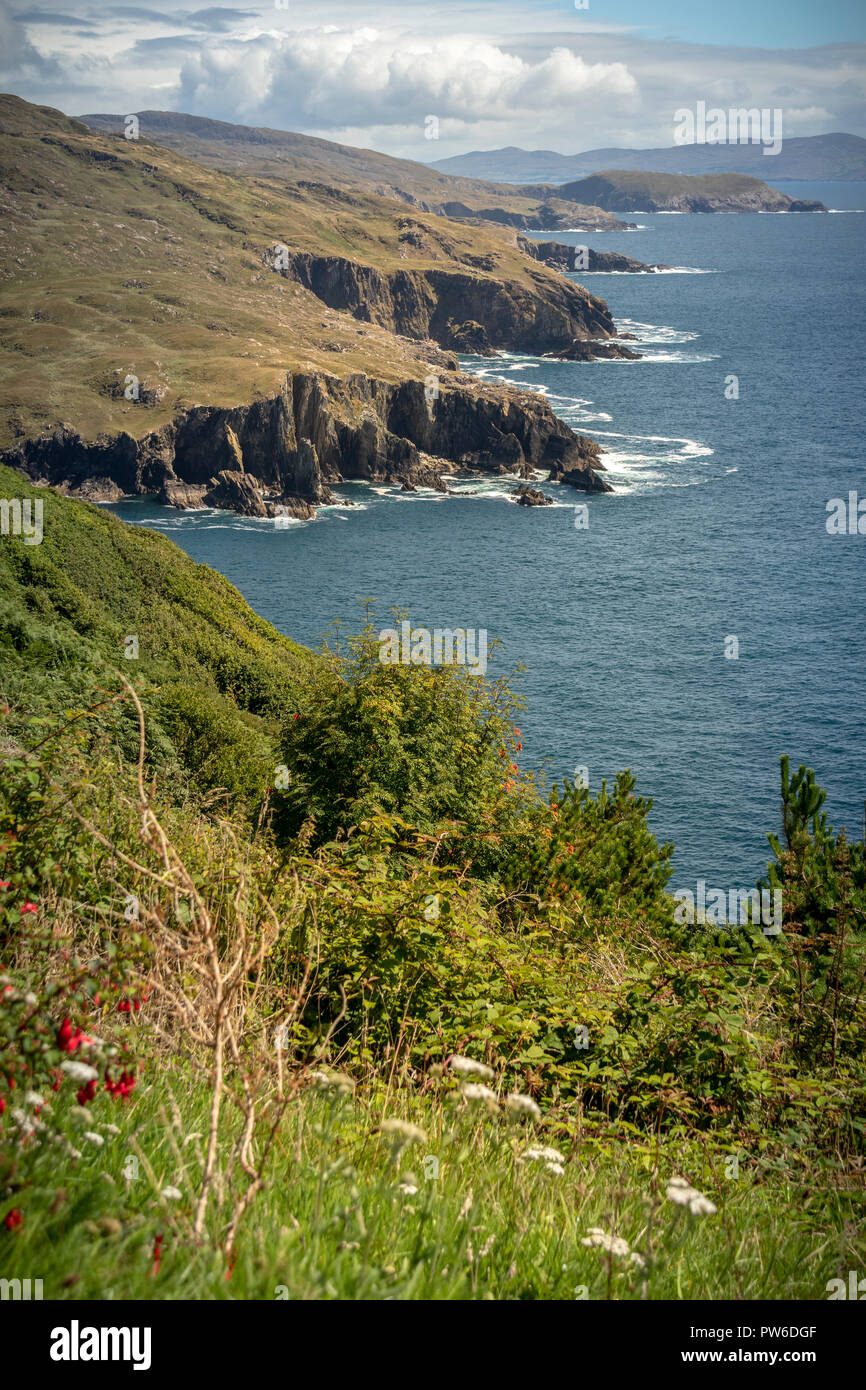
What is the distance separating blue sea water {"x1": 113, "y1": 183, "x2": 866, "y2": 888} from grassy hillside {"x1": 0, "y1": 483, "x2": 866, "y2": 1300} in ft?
114

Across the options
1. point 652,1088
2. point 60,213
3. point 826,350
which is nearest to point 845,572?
point 652,1088

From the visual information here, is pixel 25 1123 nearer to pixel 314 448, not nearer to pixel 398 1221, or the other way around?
pixel 398 1221

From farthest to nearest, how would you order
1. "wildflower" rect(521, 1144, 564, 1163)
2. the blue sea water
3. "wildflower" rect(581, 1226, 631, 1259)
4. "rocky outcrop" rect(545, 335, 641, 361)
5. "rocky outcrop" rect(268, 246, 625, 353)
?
"rocky outcrop" rect(268, 246, 625, 353), "rocky outcrop" rect(545, 335, 641, 361), the blue sea water, "wildflower" rect(521, 1144, 564, 1163), "wildflower" rect(581, 1226, 631, 1259)

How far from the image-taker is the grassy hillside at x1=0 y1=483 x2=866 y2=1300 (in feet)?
9.73

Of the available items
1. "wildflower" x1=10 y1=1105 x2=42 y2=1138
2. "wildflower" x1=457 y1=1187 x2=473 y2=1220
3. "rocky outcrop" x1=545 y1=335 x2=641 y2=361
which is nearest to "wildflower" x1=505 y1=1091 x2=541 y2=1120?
"wildflower" x1=457 y1=1187 x2=473 y2=1220

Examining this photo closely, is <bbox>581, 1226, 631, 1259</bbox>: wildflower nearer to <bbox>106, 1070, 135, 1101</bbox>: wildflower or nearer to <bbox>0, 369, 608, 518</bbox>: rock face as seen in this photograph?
<bbox>106, 1070, 135, 1101</bbox>: wildflower

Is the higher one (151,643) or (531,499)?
(531,499)

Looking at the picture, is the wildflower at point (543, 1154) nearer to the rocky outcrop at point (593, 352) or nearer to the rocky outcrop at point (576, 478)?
the rocky outcrop at point (576, 478)

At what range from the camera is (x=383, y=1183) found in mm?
3762

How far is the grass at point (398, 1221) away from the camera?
263 cm

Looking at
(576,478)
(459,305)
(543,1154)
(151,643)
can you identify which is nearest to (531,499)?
(576,478)

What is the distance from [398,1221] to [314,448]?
368 ft

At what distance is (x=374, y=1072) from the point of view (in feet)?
17.1

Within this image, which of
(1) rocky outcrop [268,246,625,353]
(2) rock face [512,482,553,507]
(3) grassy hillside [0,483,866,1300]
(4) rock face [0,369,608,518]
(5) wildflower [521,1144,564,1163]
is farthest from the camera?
(1) rocky outcrop [268,246,625,353]
